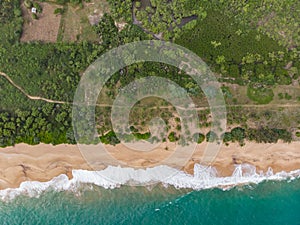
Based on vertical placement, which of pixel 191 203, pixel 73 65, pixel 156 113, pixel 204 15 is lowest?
pixel 191 203

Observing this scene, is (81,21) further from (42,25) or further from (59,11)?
(42,25)

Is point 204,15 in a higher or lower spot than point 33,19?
higher

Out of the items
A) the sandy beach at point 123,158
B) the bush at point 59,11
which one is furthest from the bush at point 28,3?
the sandy beach at point 123,158

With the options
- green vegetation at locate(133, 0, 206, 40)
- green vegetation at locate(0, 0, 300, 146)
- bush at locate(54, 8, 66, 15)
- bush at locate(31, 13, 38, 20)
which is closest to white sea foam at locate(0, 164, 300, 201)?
green vegetation at locate(0, 0, 300, 146)

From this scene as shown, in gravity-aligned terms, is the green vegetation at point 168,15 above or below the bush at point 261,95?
above

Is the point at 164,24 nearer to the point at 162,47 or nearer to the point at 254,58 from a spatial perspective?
the point at 162,47

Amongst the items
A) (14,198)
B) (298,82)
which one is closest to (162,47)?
(298,82)

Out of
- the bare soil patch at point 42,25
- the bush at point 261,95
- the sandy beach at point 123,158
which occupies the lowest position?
the sandy beach at point 123,158

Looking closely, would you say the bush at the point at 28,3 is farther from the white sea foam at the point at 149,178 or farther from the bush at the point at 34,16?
the white sea foam at the point at 149,178
